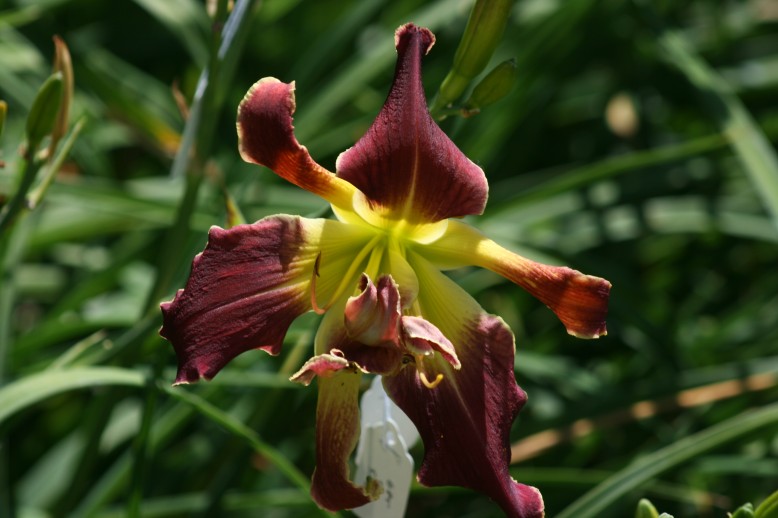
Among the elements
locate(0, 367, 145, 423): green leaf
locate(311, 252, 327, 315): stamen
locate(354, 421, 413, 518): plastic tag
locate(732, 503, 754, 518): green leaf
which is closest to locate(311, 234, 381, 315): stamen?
locate(311, 252, 327, 315): stamen

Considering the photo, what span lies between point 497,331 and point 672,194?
1.00m

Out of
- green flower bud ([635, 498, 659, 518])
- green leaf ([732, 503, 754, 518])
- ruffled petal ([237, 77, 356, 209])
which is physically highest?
ruffled petal ([237, 77, 356, 209])

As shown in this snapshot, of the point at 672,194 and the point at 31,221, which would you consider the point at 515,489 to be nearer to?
the point at 31,221

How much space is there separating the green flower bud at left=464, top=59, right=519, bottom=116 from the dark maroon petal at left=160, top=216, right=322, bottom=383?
192 millimetres

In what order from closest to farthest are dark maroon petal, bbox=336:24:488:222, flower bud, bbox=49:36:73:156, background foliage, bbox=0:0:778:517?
dark maroon petal, bbox=336:24:488:222 < flower bud, bbox=49:36:73:156 < background foliage, bbox=0:0:778:517

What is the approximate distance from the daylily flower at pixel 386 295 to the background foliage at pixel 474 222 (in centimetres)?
17

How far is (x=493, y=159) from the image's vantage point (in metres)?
1.64

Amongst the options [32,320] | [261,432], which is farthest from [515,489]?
[32,320]

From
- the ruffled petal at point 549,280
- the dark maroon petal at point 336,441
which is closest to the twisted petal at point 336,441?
the dark maroon petal at point 336,441

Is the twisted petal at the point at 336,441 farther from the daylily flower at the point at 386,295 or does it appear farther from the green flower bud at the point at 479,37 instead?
the green flower bud at the point at 479,37

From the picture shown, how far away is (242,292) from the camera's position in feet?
2.28

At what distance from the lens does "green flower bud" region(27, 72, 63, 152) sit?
83 centimetres

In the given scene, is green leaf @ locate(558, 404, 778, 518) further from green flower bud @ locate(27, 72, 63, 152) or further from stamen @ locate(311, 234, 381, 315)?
green flower bud @ locate(27, 72, 63, 152)

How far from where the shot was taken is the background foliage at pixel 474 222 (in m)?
1.07
